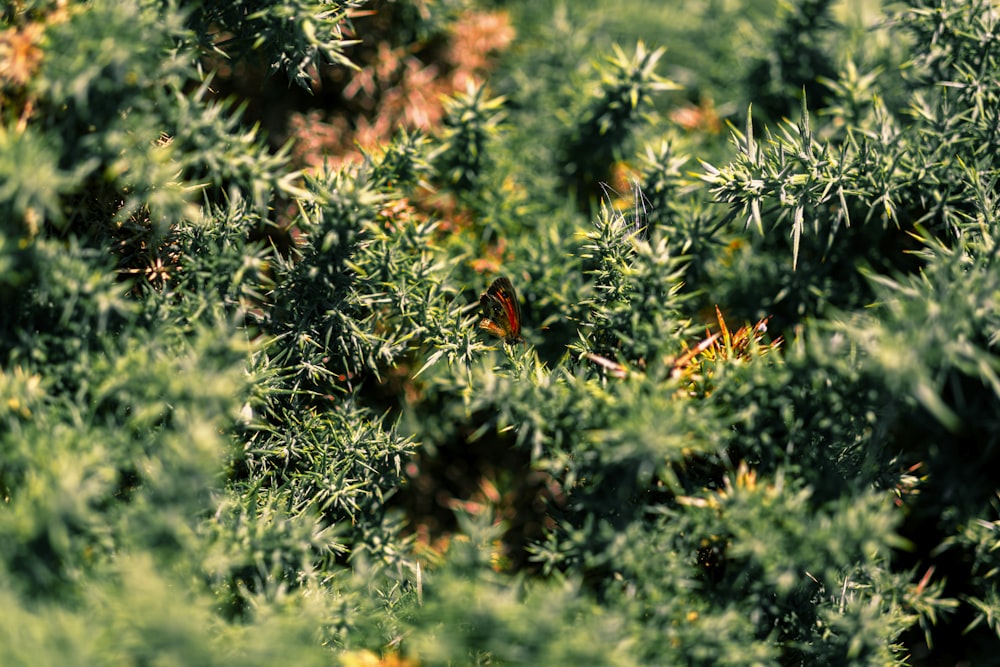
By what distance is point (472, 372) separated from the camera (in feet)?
5.74

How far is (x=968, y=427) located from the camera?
74.3 inches

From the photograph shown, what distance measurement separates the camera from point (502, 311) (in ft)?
6.19

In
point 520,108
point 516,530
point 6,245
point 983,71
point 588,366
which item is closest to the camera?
point 6,245

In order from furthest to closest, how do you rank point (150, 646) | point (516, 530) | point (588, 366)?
point (516, 530), point (588, 366), point (150, 646)

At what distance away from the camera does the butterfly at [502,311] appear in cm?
187

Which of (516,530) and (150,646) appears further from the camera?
(516,530)

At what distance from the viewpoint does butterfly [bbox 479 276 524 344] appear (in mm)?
1871

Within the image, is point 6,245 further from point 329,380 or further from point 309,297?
point 329,380

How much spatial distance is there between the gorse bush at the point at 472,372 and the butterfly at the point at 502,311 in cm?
1

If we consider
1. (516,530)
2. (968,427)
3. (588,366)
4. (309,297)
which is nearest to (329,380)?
(309,297)

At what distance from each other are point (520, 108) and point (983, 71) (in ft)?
5.31

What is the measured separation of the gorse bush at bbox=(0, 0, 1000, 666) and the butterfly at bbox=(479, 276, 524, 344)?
0.01m

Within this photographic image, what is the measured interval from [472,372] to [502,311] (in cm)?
23

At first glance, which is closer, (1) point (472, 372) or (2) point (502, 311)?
(1) point (472, 372)
